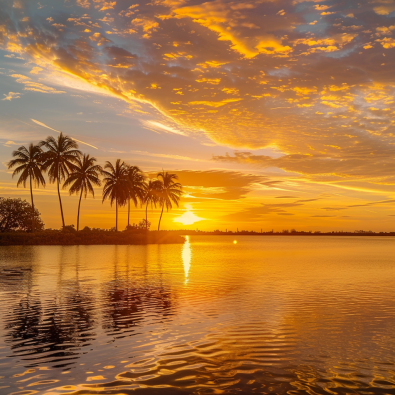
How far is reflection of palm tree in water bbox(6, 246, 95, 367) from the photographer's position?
8727mm

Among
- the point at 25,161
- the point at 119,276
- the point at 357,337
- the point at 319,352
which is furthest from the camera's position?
the point at 25,161

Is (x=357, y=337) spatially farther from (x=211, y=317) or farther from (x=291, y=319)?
(x=211, y=317)

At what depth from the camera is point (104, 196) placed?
235ft

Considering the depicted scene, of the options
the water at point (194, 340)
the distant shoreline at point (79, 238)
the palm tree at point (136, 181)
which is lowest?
the water at point (194, 340)

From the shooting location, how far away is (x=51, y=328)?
1099 cm

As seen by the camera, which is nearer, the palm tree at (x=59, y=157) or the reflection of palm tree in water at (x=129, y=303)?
the reflection of palm tree in water at (x=129, y=303)

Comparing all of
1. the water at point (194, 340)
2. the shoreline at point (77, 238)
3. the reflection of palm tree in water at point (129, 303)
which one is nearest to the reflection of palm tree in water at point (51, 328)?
the water at point (194, 340)

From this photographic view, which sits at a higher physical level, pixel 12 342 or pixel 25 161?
pixel 25 161

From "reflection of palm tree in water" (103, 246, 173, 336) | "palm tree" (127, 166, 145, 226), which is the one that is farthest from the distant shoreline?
"reflection of palm tree in water" (103, 246, 173, 336)

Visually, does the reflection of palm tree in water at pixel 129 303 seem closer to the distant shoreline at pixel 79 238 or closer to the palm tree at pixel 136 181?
the distant shoreline at pixel 79 238

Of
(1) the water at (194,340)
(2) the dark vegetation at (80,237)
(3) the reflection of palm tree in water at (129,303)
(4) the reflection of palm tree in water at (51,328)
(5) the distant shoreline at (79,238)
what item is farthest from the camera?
(2) the dark vegetation at (80,237)

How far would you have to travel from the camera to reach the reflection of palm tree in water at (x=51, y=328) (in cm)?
873

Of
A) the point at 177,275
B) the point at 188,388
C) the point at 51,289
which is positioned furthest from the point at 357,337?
the point at 177,275

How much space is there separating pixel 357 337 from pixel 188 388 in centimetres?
590
